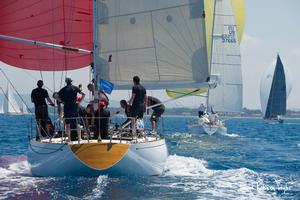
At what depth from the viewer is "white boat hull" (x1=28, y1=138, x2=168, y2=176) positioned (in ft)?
35.9

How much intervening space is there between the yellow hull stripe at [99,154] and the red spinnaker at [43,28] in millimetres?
4991

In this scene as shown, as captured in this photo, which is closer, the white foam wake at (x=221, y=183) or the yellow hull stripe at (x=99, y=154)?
the white foam wake at (x=221, y=183)

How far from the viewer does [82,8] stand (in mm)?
15078

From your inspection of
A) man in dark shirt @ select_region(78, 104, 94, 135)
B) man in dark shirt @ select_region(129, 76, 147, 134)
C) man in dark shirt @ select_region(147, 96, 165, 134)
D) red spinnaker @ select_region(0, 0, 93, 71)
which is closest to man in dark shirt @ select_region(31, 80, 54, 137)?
man in dark shirt @ select_region(78, 104, 94, 135)

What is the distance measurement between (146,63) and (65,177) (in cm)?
389

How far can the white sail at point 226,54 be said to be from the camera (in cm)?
3566

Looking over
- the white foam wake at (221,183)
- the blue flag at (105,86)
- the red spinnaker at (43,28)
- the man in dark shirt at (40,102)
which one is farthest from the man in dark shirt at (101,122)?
the red spinnaker at (43,28)

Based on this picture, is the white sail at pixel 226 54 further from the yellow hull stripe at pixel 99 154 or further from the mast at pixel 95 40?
the yellow hull stripe at pixel 99 154

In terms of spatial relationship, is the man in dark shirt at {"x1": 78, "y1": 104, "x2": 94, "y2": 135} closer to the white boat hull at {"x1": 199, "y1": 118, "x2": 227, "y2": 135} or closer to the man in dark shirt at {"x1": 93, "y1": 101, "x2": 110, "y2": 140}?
the man in dark shirt at {"x1": 93, "y1": 101, "x2": 110, "y2": 140}

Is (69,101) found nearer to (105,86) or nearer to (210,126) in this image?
(105,86)

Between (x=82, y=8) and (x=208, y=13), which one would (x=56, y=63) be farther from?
(x=208, y=13)

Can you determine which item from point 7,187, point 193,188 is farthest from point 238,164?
point 7,187

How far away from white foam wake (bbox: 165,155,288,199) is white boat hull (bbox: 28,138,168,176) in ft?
2.73

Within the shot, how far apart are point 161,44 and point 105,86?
182cm
